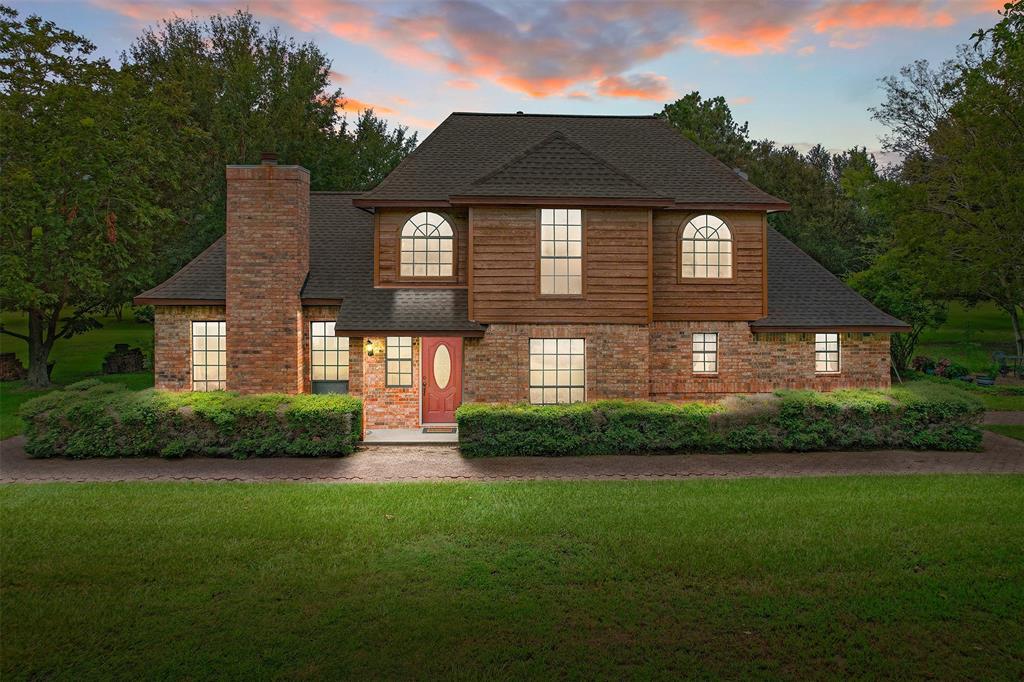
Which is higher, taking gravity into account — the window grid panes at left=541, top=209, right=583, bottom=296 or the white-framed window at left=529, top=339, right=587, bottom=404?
the window grid panes at left=541, top=209, right=583, bottom=296

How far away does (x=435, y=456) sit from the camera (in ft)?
46.8

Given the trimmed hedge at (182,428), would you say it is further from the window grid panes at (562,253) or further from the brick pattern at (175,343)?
the window grid panes at (562,253)

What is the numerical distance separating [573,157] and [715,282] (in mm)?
5138

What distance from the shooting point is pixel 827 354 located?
18.6 m

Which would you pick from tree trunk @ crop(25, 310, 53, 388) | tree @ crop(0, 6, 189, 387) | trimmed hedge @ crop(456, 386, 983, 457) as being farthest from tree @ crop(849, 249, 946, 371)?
tree trunk @ crop(25, 310, 53, 388)

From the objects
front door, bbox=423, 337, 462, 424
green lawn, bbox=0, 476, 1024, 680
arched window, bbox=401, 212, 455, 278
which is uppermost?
arched window, bbox=401, 212, 455, 278

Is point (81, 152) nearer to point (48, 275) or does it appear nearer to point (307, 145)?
point (48, 275)

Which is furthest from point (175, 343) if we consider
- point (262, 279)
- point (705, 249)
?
point (705, 249)

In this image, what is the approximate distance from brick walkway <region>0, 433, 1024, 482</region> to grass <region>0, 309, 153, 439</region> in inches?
224

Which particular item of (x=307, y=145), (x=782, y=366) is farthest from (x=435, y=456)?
(x=307, y=145)

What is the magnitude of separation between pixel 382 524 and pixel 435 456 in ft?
15.8

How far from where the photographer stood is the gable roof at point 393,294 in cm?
1684

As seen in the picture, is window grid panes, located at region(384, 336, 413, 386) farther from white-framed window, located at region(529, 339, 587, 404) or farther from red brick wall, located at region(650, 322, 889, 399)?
red brick wall, located at region(650, 322, 889, 399)

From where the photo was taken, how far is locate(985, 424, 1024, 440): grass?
652 inches
